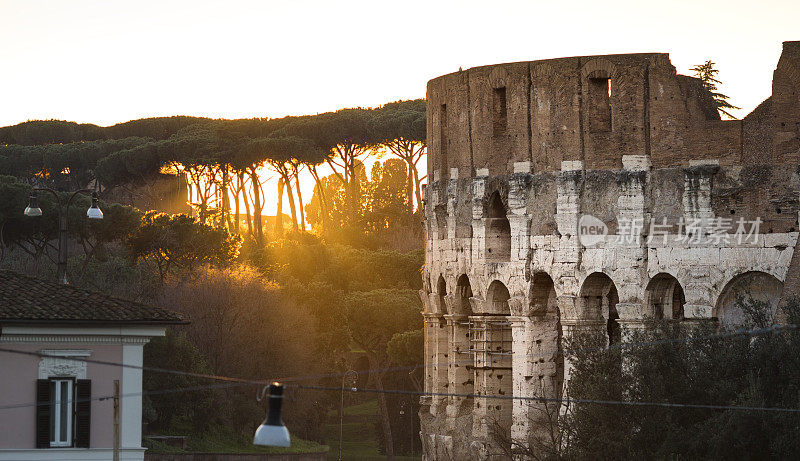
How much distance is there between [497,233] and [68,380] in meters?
13.4

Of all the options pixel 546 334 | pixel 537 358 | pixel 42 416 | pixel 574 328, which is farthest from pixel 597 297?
pixel 42 416

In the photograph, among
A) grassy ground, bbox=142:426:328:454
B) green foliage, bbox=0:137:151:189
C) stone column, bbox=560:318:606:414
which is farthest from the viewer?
green foliage, bbox=0:137:151:189

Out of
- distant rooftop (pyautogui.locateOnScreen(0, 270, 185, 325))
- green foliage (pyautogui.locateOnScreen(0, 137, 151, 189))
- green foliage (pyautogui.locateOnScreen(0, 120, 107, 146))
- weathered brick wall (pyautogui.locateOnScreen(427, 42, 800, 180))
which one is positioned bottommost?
distant rooftop (pyautogui.locateOnScreen(0, 270, 185, 325))

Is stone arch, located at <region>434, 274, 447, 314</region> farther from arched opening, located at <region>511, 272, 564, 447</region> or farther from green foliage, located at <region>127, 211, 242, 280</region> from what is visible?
green foliage, located at <region>127, 211, 242, 280</region>

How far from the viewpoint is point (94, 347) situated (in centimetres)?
1941

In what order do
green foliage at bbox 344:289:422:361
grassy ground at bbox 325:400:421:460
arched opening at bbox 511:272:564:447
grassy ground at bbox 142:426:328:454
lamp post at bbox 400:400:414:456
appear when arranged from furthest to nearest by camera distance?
green foliage at bbox 344:289:422:361, lamp post at bbox 400:400:414:456, grassy ground at bbox 325:400:421:460, grassy ground at bbox 142:426:328:454, arched opening at bbox 511:272:564:447

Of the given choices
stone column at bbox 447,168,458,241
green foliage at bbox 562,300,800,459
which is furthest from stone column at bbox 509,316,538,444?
green foliage at bbox 562,300,800,459

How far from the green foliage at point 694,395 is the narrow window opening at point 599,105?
17.6 ft

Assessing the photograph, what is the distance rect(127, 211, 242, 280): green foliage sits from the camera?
44.6 meters

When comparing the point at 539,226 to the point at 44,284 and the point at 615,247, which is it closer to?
the point at 615,247

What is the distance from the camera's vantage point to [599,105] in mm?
28906

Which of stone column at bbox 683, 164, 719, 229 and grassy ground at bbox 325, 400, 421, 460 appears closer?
stone column at bbox 683, 164, 719, 229

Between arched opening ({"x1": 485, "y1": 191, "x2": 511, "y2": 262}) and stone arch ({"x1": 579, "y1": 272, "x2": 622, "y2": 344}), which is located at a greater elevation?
arched opening ({"x1": 485, "y1": 191, "x2": 511, "y2": 262})

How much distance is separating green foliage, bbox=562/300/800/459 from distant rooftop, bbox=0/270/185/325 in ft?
23.2
